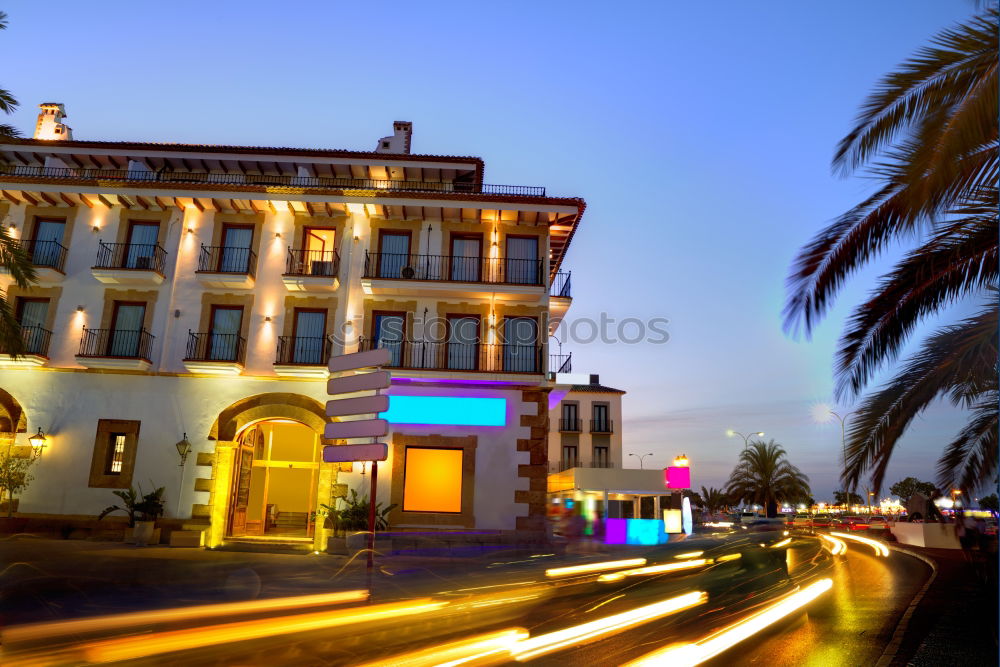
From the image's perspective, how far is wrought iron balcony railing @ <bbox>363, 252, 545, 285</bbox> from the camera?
21594 millimetres

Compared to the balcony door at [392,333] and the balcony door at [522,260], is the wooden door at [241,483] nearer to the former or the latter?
the balcony door at [392,333]

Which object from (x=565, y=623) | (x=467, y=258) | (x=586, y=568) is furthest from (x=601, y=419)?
(x=565, y=623)

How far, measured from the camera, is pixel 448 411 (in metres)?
20.5

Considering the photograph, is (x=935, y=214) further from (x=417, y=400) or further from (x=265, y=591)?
(x=417, y=400)

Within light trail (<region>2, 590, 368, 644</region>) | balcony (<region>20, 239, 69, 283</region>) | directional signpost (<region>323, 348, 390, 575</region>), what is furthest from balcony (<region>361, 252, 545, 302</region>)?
light trail (<region>2, 590, 368, 644</region>)

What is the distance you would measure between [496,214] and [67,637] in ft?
55.9

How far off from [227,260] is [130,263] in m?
3.15

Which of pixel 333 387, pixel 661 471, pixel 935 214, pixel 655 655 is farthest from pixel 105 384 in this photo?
pixel 661 471

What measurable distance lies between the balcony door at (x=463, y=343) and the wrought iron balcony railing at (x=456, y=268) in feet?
4.51

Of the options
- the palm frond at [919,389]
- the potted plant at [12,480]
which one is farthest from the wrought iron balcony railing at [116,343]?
the palm frond at [919,389]

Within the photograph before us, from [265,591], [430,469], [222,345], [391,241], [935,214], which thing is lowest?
[265,591]

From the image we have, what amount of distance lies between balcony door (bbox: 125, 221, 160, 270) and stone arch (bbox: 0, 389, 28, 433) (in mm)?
5334

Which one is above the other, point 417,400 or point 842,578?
point 417,400

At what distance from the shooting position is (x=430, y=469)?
2064 centimetres
